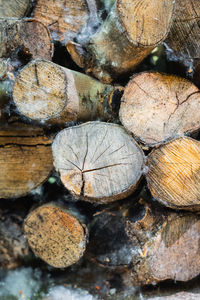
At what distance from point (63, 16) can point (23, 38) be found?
12.7 inches

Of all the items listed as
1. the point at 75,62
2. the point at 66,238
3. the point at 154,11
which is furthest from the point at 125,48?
the point at 66,238

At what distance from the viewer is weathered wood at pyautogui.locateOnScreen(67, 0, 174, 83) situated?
1.66 meters

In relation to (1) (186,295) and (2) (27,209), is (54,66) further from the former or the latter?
(1) (186,295)

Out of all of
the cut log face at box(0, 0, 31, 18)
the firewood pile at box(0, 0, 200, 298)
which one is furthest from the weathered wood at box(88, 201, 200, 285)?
the cut log face at box(0, 0, 31, 18)

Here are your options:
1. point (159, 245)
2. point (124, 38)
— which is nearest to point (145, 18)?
point (124, 38)

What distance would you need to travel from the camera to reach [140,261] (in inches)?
78.7

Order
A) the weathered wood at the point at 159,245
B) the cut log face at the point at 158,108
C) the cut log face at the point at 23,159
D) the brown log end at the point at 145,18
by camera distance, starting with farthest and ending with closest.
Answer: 1. the cut log face at the point at 23,159
2. the weathered wood at the point at 159,245
3. the cut log face at the point at 158,108
4. the brown log end at the point at 145,18

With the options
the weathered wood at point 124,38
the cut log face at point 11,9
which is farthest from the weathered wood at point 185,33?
the cut log face at point 11,9

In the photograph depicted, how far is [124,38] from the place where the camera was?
1.75 metres

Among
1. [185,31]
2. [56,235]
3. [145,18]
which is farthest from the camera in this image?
[56,235]

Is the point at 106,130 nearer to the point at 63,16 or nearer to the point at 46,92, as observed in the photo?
the point at 46,92

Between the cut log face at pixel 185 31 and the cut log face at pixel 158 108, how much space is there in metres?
0.24

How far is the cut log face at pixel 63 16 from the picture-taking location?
1.97 meters

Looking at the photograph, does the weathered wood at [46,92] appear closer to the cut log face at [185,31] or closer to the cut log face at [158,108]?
the cut log face at [158,108]
